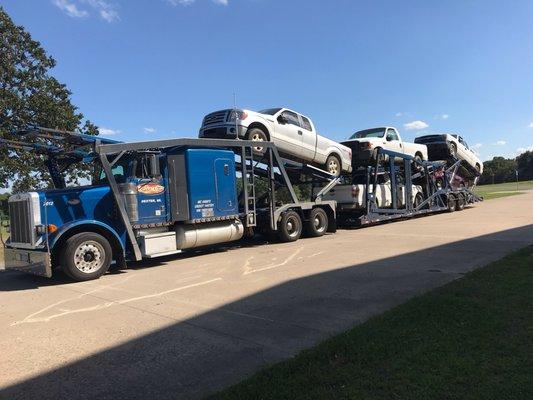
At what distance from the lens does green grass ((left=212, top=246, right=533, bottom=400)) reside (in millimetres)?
3738

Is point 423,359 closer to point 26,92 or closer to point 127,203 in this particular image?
point 127,203

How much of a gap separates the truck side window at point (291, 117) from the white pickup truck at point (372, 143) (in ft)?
13.8

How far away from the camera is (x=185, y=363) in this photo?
4805mm

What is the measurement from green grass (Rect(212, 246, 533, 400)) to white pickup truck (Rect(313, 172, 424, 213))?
1196cm

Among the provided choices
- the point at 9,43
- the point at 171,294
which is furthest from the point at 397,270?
the point at 9,43

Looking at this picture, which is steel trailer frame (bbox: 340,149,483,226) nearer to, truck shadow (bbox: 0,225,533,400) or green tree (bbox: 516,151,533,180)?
truck shadow (bbox: 0,225,533,400)

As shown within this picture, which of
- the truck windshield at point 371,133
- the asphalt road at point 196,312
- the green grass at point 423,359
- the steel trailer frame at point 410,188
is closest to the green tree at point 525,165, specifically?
the steel trailer frame at point 410,188

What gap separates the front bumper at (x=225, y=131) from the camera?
43.5 ft

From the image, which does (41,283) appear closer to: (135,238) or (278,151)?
(135,238)

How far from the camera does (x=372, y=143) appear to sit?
1866 centimetres

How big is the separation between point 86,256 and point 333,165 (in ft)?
31.5

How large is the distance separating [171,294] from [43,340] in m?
2.51

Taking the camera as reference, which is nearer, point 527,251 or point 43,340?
point 43,340

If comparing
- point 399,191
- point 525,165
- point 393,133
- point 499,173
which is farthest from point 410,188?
point 525,165
